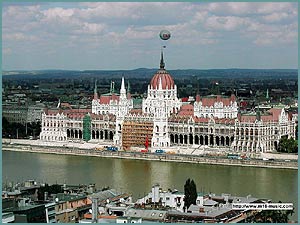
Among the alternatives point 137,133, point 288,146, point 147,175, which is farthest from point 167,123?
point 147,175

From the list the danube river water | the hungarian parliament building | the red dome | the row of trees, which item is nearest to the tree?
the danube river water

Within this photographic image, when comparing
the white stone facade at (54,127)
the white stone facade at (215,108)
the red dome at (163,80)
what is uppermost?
the red dome at (163,80)

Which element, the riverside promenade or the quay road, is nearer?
the quay road

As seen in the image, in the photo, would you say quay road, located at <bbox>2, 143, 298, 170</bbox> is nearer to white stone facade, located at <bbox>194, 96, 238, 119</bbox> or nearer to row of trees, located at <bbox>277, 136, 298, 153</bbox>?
row of trees, located at <bbox>277, 136, 298, 153</bbox>

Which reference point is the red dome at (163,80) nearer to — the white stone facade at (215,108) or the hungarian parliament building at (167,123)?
the hungarian parliament building at (167,123)

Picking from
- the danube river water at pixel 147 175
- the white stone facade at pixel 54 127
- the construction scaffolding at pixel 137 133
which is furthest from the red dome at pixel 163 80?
the danube river water at pixel 147 175

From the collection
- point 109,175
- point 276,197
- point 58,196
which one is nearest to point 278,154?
point 109,175

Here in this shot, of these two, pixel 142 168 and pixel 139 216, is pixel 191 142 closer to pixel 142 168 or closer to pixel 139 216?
pixel 142 168
